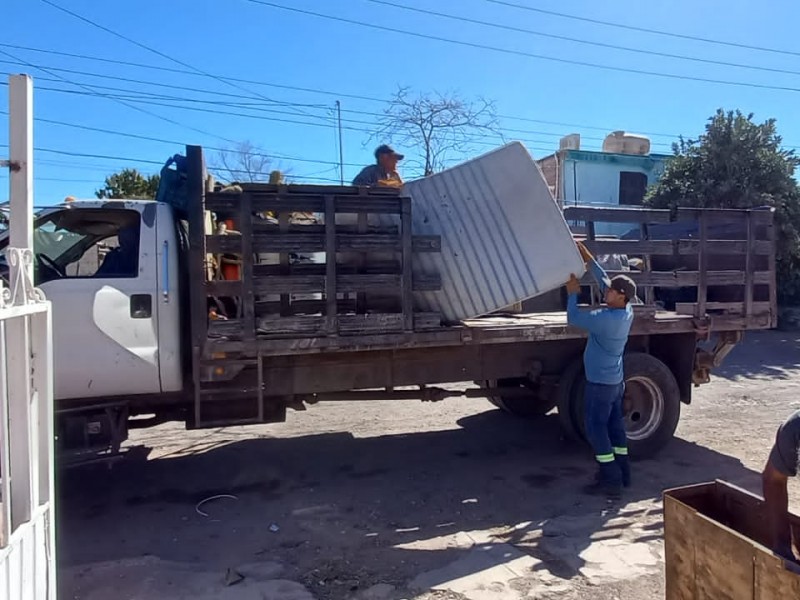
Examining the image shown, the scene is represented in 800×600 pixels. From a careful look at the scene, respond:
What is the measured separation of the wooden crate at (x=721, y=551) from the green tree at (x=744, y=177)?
45.0ft

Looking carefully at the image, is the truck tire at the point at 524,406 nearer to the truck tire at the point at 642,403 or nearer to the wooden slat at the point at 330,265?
the truck tire at the point at 642,403

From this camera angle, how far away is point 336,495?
524 centimetres

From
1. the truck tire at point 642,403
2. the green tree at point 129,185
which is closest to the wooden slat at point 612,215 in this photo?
the truck tire at point 642,403

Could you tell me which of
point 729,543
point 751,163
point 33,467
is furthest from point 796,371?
point 33,467

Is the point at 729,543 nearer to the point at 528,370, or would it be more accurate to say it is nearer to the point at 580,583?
the point at 580,583

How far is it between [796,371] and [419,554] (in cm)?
975

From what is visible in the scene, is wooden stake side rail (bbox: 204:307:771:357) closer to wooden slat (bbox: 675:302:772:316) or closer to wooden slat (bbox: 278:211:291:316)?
wooden slat (bbox: 675:302:772:316)

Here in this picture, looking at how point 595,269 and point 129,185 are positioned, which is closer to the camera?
point 595,269

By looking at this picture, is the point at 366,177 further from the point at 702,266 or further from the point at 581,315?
the point at 702,266

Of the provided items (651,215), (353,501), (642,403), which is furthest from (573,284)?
(353,501)

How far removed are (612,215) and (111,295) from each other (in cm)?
423

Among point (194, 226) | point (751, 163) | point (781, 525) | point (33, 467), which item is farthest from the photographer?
point (751, 163)

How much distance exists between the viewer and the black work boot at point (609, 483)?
5121 millimetres

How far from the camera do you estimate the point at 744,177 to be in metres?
15.4
